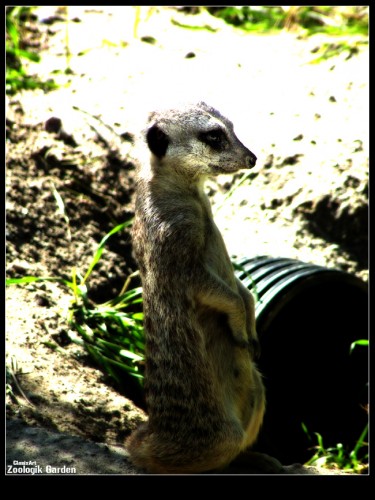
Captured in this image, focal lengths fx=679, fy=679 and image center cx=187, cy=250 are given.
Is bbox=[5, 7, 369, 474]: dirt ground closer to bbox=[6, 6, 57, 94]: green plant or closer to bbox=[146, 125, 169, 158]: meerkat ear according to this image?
bbox=[6, 6, 57, 94]: green plant

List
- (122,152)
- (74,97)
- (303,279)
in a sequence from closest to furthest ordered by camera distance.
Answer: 1. (303,279)
2. (122,152)
3. (74,97)

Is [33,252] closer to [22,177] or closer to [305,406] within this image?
[22,177]

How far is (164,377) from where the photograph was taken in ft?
9.50

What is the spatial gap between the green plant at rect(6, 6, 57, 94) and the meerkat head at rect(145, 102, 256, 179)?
7.44ft

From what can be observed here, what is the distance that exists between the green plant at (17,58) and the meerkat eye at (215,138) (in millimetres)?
2455

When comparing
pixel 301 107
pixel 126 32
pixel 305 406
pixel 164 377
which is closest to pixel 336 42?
pixel 301 107

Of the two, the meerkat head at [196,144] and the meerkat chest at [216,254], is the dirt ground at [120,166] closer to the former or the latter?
the meerkat head at [196,144]

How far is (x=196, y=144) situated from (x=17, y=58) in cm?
291

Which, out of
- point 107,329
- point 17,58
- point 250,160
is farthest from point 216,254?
point 17,58

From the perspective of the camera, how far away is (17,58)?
527 centimetres

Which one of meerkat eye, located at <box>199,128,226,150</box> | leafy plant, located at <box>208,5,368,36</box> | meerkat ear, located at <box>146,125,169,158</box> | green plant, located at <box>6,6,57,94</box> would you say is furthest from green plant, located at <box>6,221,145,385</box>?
leafy plant, located at <box>208,5,368,36</box>

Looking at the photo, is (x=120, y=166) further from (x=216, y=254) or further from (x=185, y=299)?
(x=185, y=299)

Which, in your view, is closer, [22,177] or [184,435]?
[184,435]

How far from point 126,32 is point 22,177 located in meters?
2.00
